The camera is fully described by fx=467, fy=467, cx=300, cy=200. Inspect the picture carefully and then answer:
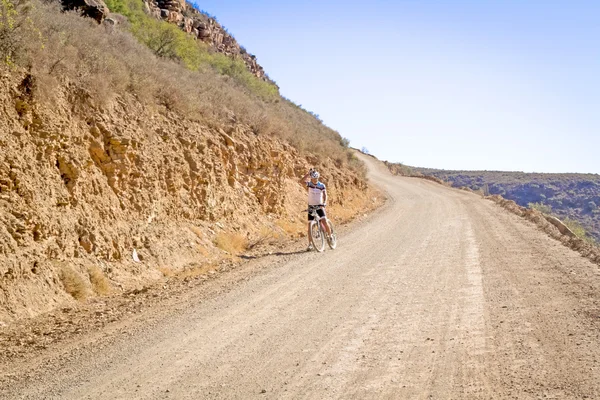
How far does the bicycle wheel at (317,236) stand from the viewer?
13.0 m

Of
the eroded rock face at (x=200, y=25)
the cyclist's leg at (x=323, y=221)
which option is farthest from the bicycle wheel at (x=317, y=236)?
the eroded rock face at (x=200, y=25)

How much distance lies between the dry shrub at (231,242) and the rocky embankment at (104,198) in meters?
0.05

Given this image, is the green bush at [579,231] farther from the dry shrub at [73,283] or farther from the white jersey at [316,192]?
the dry shrub at [73,283]

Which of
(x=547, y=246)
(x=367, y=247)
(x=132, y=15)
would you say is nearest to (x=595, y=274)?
(x=547, y=246)

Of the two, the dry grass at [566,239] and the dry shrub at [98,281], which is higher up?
the dry grass at [566,239]

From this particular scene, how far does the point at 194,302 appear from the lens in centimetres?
787

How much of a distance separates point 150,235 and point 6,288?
13.0 feet

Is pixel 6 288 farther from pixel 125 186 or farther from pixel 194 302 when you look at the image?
pixel 125 186

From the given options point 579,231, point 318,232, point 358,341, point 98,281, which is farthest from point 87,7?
point 579,231

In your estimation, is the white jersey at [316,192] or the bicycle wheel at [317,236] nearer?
the bicycle wheel at [317,236]

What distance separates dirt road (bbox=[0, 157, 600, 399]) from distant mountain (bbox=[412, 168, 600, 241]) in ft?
120

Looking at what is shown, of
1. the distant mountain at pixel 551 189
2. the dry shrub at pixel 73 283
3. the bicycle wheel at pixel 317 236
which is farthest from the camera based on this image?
the distant mountain at pixel 551 189

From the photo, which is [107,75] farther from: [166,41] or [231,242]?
[166,41]

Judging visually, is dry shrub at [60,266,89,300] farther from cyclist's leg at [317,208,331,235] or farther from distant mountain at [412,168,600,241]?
distant mountain at [412,168,600,241]
